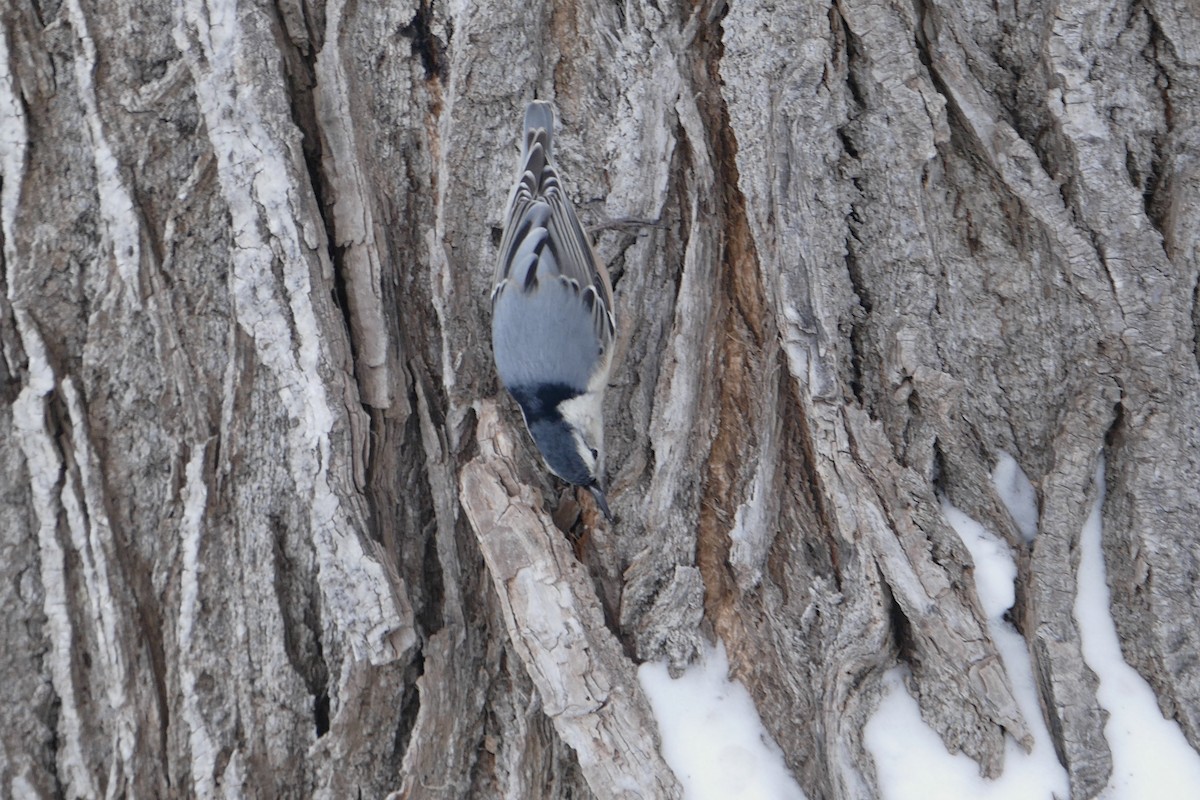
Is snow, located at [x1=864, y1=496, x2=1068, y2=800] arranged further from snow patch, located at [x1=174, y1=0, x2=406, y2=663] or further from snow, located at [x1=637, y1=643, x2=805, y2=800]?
snow patch, located at [x1=174, y1=0, x2=406, y2=663]

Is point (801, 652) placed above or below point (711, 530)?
below

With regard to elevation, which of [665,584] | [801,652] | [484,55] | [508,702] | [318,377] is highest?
[484,55]

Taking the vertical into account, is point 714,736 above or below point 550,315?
below

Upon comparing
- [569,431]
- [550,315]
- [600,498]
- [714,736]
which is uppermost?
[550,315]

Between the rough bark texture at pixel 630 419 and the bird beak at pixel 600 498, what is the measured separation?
40mm

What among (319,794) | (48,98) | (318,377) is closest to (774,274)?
(318,377)

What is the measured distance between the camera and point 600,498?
179 centimetres

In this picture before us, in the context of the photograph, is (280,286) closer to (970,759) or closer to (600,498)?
(600,498)

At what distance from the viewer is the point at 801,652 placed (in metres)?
1.72

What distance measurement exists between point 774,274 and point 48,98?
1463mm

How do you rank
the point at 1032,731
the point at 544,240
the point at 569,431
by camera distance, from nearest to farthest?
1. the point at 1032,731
2. the point at 569,431
3. the point at 544,240

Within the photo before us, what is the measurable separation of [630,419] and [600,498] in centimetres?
20

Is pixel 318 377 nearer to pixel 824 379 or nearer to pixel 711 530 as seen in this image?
pixel 711 530

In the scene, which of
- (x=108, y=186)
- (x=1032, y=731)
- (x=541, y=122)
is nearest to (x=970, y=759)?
(x=1032, y=731)
